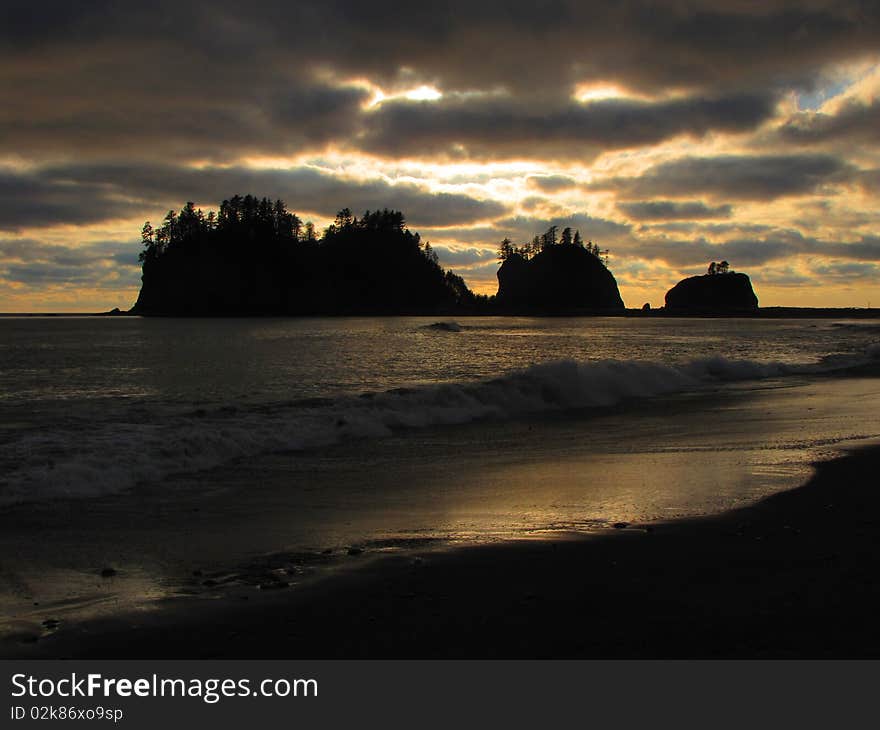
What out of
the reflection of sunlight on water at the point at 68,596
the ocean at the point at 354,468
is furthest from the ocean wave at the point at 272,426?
the reflection of sunlight on water at the point at 68,596

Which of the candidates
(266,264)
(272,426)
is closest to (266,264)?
(266,264)

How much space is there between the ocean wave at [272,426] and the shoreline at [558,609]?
17.4 ft

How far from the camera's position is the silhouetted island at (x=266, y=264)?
174625 mm

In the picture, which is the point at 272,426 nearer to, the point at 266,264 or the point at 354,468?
the point at 354,468

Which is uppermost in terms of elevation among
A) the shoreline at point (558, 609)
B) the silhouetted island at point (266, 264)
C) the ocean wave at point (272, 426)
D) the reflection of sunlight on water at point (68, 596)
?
the silhouetted island at point (266, 264)

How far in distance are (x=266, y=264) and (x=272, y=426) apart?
172 meters

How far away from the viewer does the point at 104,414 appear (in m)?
18.6

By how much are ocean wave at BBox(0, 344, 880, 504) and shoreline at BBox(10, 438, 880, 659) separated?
5.31 meters

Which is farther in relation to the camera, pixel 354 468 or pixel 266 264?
pixel 266 264

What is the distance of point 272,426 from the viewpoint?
14.9m

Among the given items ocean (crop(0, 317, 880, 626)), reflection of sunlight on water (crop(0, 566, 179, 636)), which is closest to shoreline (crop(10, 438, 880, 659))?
reflection of sunlight on water (crop(0, 566, 179, 636))

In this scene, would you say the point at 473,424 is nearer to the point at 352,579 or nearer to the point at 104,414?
the point at 104,414

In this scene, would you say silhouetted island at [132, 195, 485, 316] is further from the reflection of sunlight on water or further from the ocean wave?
the reflection of sunlight on water

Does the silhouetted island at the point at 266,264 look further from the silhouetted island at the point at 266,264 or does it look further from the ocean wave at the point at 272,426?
the ocean wave at the point at 272,426
